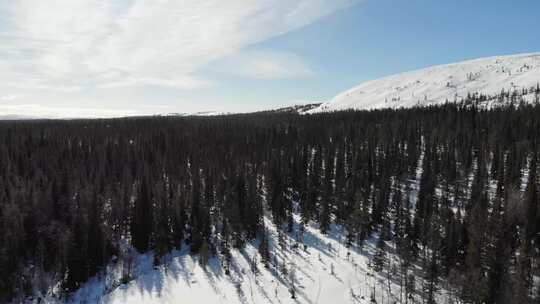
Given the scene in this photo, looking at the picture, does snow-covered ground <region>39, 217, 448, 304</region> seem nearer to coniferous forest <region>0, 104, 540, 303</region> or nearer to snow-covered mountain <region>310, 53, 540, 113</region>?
coniferous forest <region>0, 104, 540, 303</region>

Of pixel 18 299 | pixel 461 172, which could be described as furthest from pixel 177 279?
pixel 461 172

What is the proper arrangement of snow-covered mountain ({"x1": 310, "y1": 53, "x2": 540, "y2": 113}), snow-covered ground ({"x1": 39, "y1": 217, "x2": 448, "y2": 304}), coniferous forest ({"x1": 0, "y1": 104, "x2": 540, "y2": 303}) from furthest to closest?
snow-covered mountain ({"x1": 310, "y1": 53, "x2": 540, "y2": 113})
coniferous forest ({"x1": 0, "y1": 104, "x2": 540, "y2": 303})
snow-covered ground ({"x1": 39, "y1": 217, "x2": 448, "y2": 304})

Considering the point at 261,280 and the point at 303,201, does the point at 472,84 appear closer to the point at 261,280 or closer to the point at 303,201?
the point at 303,201

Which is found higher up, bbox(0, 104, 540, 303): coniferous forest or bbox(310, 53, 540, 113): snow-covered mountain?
bbox(310, 53, 540, 113): snow-covered mountain

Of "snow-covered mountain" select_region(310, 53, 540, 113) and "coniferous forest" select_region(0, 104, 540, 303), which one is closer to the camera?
"coniferous forest" select_region(0, 104, 540, 303)

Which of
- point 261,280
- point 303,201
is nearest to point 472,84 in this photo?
point 303,201

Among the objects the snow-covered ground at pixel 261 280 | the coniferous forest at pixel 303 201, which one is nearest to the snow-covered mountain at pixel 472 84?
the coniferous forest at pixel 303 201

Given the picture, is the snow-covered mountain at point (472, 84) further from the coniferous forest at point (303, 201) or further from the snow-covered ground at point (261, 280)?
the snow-covered ground at point (261, 280)

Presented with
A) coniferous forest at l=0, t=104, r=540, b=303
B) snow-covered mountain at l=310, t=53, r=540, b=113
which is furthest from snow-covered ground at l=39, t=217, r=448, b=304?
snow-covered mountain at l=310, t=53, r=540, b=113
